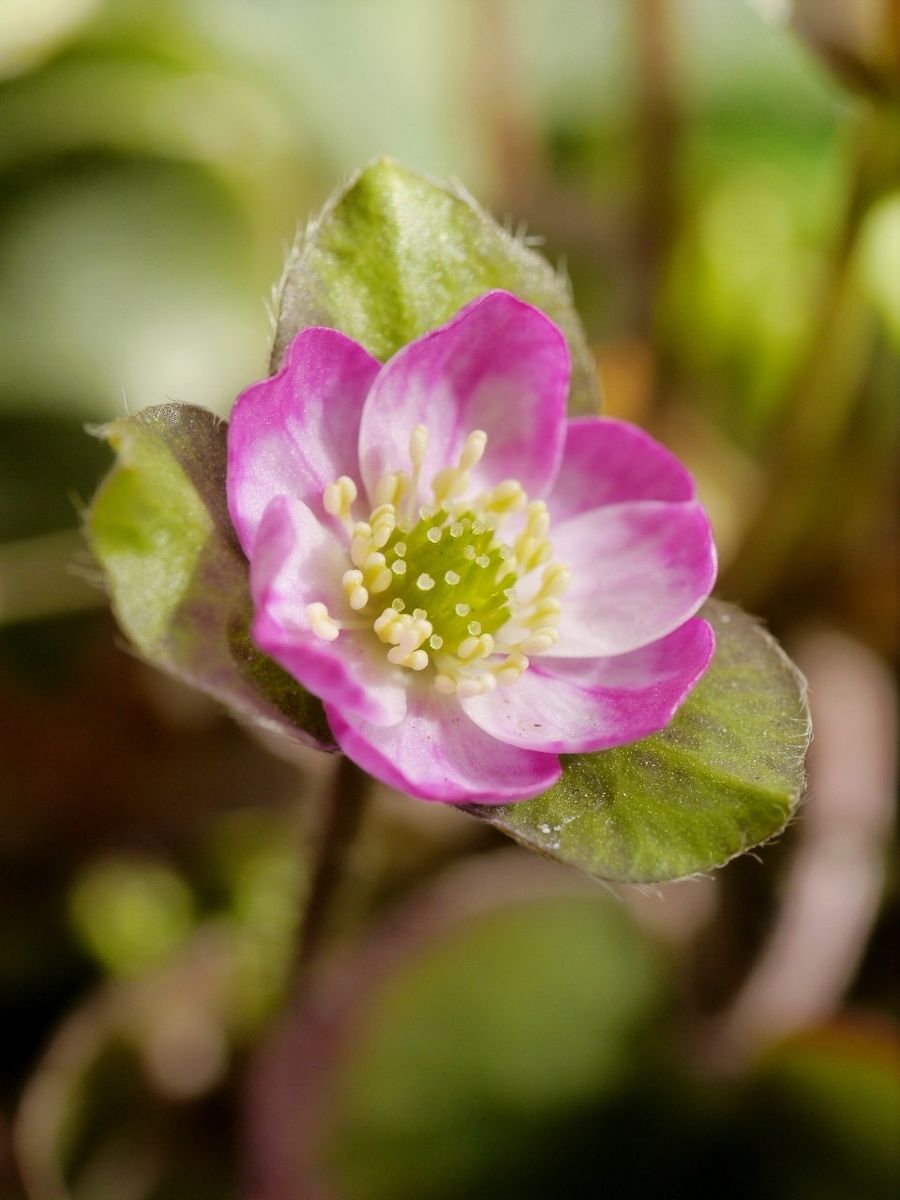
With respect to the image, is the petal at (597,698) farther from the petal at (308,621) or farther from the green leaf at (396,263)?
the green leaf at (396,263)

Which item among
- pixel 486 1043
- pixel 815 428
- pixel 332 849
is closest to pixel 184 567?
pixel 332 849

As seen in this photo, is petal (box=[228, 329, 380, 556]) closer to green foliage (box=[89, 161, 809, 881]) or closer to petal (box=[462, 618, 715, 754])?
green foliage (box=[89, 161, 809, 881])

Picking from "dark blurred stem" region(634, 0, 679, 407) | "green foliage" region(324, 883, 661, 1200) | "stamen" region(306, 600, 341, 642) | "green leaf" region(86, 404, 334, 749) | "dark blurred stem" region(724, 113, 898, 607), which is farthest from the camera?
"dark blurred stem" region(634, 0, 679, 407)

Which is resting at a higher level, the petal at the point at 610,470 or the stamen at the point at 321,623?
the petal at the point at 610,470

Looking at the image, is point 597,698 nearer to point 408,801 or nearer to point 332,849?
point 332,849

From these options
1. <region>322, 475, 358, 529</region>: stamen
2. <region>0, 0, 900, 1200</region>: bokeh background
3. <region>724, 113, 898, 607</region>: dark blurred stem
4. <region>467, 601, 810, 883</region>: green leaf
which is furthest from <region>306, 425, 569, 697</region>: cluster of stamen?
<region>724, 113, 898, 607</region>: dark blurred stem

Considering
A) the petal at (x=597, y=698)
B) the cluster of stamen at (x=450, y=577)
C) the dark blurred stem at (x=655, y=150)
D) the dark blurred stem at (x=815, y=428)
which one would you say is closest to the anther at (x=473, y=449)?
the cluster of stamen at (x=450, y=577)
